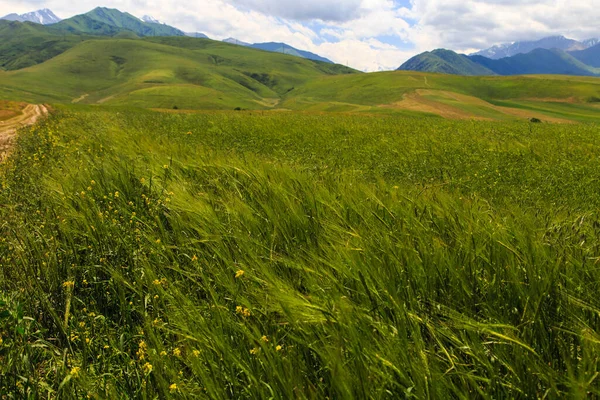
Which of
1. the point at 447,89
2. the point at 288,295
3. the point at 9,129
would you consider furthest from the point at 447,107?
A: the point at 288,295

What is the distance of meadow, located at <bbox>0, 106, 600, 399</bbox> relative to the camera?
1583 mm

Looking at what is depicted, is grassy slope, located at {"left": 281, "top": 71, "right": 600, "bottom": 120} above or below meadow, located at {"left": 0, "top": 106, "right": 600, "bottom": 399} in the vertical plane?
above

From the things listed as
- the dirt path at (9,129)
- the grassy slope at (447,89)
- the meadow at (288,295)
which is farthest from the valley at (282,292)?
the grassy slope at (447,89)

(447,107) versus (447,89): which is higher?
(447,89)

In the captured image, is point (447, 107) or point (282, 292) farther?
point (447, 107)

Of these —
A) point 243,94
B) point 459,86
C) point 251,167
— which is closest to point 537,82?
point 459,86

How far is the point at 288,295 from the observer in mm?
1856

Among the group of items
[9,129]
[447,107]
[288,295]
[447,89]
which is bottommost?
[288,295]

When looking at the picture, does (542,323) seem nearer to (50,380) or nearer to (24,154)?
(50,380)

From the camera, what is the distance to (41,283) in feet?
9.27

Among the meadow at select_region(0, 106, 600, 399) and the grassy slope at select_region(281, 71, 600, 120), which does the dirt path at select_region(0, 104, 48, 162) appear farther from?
the grassy slope at select_region(281, 71, 600, 120)

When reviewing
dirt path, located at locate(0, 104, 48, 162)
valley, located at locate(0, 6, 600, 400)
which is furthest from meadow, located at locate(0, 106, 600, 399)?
dirt path, located at locate(0, 104, 48, 162)

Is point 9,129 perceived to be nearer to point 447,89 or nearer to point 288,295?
point 288,295

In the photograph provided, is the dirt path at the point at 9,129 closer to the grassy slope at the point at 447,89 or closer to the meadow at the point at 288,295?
the meadow at the point at 288,295
